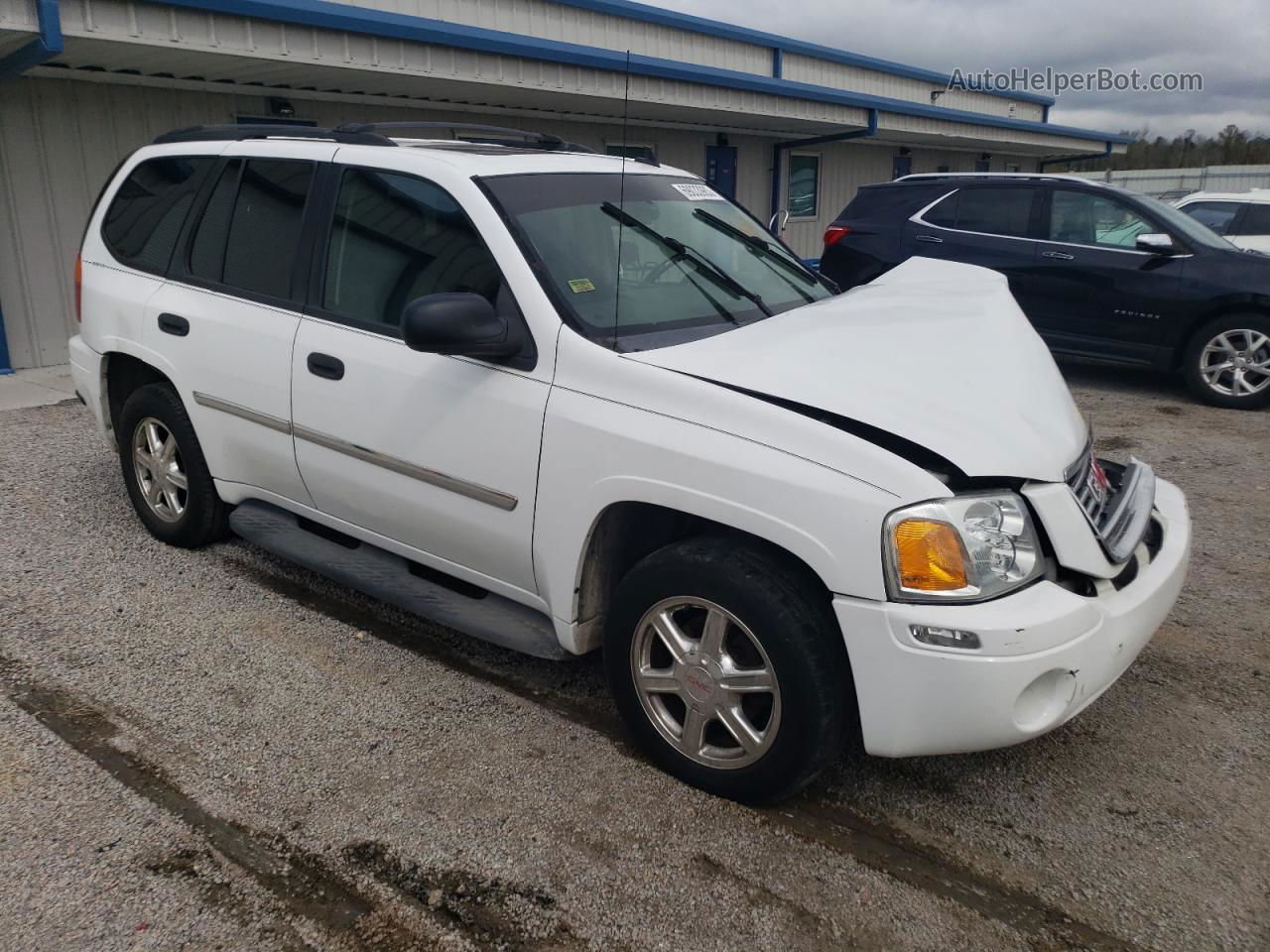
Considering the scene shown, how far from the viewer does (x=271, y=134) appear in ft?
13.9

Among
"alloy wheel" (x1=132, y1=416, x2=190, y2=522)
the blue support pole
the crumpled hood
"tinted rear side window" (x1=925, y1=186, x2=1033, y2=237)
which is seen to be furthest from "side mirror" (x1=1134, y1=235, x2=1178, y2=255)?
the blue support pole

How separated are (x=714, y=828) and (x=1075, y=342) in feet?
22.6

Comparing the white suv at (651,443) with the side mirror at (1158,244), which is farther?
the side mirror at (1158,244)

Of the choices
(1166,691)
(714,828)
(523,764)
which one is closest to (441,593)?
(523,764)

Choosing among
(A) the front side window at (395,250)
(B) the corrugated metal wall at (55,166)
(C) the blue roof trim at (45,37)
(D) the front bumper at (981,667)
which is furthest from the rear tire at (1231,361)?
(B) the corrugated metal wall at (55,166)

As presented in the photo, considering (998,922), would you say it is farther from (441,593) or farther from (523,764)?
(441,593)

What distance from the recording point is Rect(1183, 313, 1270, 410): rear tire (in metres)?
7.77

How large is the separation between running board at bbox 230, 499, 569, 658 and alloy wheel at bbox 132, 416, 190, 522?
1.36ft

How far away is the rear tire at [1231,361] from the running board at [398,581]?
6.89 meters

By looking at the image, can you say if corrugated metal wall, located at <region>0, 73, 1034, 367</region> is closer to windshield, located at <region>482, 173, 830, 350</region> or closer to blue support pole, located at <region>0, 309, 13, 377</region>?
blue support pole, located at <region>0, 309, 13, 377</region>

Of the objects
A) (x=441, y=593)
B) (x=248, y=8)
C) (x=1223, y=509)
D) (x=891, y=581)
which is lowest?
(x=1223, y=509)

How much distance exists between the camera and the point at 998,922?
2.41 metres

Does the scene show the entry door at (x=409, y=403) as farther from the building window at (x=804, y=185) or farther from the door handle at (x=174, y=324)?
the building window at (x=804, y=185)

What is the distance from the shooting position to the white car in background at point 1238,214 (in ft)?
36.9
